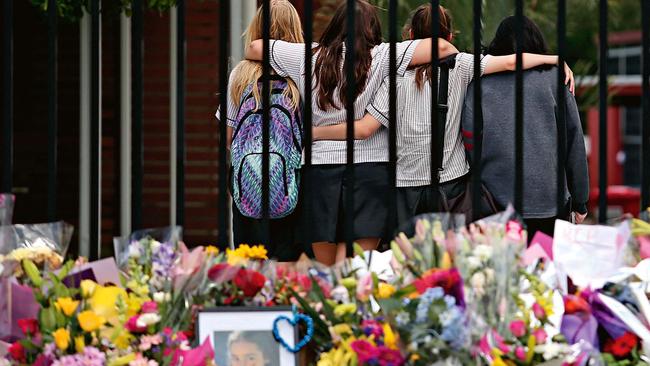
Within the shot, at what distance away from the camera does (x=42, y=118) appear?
8.19 metres

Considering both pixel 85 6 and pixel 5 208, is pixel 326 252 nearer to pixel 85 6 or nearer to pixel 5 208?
pixel 5 208

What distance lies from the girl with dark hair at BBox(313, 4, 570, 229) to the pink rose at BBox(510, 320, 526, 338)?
69.0 inches

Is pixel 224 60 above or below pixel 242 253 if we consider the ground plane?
above

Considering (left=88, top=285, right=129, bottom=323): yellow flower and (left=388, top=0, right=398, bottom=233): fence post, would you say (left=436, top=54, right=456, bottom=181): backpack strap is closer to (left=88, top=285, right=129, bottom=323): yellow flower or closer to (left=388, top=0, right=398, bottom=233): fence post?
(left=388, top=0, right=398, bottom=233): fence post

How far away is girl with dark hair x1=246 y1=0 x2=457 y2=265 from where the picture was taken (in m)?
4.25

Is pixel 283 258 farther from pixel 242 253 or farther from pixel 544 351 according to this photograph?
pixel 544 351

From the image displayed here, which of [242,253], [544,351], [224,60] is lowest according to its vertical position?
[544,351]

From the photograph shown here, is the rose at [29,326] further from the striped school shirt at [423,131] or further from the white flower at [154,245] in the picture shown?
the striped school shirt at [423,131]

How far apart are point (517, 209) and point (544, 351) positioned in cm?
67

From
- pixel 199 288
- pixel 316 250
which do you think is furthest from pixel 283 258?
pixel 199 288

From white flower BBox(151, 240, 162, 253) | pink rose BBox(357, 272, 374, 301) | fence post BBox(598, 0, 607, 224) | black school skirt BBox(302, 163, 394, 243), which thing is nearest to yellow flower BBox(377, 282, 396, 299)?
pink rose BBox(357, 272, 374, 301)

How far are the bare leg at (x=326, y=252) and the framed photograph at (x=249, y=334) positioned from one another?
5.69 feet

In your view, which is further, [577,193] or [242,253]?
[577,193]

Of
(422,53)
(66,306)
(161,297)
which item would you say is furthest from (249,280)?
(422,53)
